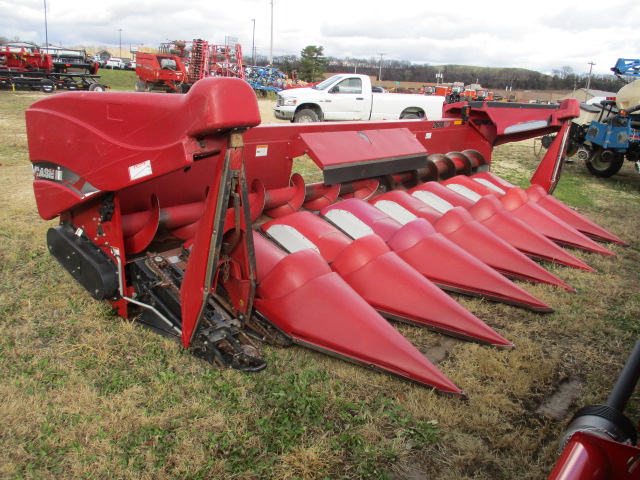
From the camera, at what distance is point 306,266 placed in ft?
8.54

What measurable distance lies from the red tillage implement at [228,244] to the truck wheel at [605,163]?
7118mm

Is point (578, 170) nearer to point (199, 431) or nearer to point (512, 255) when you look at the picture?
point (512, 255)

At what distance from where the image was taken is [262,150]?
12.9ft

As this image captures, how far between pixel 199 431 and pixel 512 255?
2.59 meters

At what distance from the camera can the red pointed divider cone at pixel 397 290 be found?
273 centimetres

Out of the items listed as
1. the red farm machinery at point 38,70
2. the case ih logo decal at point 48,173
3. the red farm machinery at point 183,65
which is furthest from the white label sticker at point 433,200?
the red farm machinery at point 38,70

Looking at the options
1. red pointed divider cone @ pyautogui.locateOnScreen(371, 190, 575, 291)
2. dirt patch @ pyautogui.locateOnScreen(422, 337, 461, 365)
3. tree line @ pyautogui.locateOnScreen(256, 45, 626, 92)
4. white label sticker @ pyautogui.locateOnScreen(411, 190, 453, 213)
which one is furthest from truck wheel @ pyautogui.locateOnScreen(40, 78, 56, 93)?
tree line @ pyautogui.locateOnScreen(256, 45, 626, 92)

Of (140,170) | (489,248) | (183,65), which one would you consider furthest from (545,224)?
(183,65)

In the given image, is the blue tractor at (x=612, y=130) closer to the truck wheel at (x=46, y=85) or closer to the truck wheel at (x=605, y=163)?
the truck wheel at (x=605, y=163)

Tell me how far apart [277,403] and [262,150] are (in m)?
2.32

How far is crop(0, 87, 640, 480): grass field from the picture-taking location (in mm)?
1930

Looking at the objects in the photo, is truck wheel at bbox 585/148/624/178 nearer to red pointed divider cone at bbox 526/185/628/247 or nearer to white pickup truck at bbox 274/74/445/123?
white pickup truck at bbox 274/74/445/123

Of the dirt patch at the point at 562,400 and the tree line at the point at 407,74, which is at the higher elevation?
the tree line at the point at 407,74

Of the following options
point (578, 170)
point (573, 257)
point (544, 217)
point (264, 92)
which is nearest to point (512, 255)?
point (573, 257)
